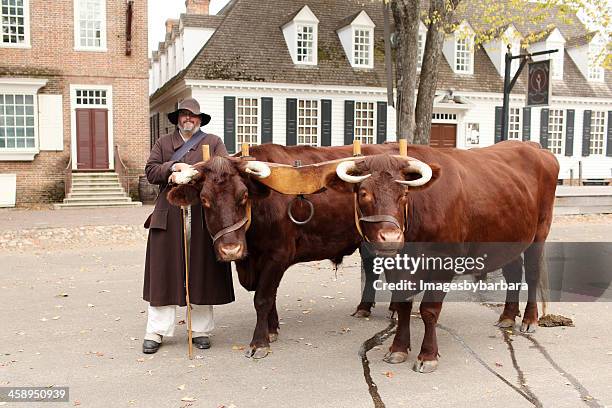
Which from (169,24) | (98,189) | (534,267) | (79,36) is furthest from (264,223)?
(169,24)

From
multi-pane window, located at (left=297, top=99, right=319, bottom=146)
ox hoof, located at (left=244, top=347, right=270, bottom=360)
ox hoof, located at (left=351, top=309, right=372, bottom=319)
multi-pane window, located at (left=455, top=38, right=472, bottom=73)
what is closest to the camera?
ox hoof, located at (left=244, top=347, right=270, bottom=360)

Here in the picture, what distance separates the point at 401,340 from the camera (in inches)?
204

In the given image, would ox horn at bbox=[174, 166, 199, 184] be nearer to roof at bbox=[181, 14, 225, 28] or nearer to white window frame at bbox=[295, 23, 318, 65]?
white window frame at bbox=[295, 23, 318, 65]

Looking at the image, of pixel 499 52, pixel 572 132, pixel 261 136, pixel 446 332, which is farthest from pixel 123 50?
pixel 572 132

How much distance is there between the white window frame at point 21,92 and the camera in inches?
761

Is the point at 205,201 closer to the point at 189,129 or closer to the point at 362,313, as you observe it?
the point at 189,129

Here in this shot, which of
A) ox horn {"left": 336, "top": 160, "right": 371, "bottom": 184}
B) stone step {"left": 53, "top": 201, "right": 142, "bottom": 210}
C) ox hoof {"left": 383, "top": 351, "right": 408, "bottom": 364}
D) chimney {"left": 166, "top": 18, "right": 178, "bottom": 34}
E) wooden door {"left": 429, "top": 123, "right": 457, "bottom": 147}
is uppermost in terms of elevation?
chimney {"left": 166, "top": 18, "right": 178, "bottom": 34}

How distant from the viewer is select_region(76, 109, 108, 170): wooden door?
20.4 metres

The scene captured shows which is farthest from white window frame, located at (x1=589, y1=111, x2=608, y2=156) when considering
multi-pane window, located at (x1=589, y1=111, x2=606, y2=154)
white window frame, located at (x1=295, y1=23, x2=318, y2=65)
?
white window frame, located at (x1=295, y1=23, x2=318, y2=65)

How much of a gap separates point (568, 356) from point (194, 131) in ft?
12.8

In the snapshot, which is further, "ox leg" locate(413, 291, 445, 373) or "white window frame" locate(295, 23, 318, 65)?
"white window frame" locate(295, 23, 318, 65)

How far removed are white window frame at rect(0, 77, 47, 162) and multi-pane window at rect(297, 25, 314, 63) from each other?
9.34m

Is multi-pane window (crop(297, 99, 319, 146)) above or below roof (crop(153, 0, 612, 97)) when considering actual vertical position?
below

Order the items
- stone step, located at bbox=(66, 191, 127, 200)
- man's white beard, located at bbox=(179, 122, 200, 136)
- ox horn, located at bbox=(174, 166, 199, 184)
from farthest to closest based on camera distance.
Result: stone step, located at bbox=(66, 191, 127, 200)
man's white beard, located at bbox=(179, 122, 200, 136)
ox horn, located at bbox=(174, 166, 199, 184)
